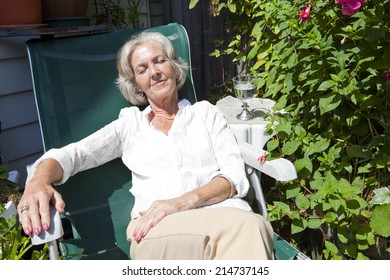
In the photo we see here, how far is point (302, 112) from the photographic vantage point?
2.20 m

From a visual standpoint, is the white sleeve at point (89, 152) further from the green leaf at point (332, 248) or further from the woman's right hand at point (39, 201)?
the green leaf at point (332, 248)

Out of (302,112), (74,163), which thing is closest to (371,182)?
(302,112)

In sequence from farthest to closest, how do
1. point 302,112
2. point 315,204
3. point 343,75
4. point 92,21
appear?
point 92,21 < point 302,112 < point 315,204 < point 343,75

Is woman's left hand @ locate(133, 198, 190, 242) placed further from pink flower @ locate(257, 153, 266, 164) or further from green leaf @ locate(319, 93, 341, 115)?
green leaf @ locate(319, 93, 341, 115)

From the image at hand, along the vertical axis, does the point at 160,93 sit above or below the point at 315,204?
above

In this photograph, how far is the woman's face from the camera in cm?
205

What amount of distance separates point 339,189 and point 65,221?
1.25 metres

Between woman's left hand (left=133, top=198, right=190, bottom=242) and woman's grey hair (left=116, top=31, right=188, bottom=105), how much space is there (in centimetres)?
A: 65

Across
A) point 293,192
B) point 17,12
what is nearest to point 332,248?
point 293,192

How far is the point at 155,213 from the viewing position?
1.69m
